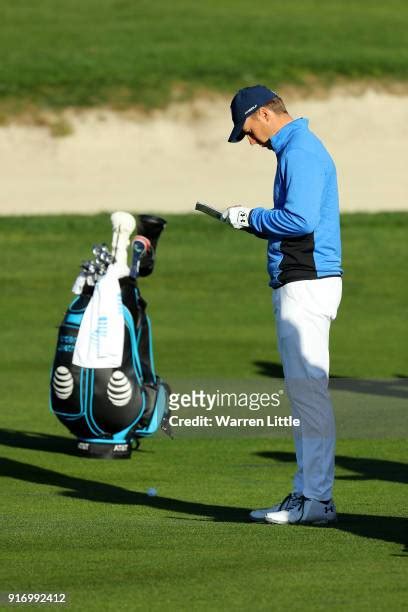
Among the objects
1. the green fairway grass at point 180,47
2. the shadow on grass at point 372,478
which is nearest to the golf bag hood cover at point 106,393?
the shadow on grass at point 372,478

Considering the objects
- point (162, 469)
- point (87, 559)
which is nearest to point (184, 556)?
point (87, 559)

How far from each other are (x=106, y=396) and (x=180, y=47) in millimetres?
22802

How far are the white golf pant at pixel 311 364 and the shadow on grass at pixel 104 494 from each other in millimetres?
461

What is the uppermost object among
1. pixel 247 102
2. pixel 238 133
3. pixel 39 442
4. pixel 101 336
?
pixel 247 102

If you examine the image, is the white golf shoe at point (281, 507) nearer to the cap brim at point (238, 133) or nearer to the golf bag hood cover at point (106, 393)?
the cap brim at point (238, 133)

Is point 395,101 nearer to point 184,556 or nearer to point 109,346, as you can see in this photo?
point 109,346

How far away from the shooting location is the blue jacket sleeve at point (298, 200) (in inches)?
303

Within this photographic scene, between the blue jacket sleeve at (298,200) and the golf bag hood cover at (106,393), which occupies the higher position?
the blue jacket sleeve at (298,200)

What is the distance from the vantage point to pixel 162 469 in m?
10.2

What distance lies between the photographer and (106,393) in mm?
10578

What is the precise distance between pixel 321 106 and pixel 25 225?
9359mm

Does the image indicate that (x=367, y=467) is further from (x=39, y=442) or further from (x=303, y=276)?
(x=303, y=276)

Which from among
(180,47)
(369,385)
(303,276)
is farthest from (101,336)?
(180,47)

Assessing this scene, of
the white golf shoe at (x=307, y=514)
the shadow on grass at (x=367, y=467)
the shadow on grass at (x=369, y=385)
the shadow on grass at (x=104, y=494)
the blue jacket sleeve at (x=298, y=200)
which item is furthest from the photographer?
the shadow on grass at (x=369, y=385)
